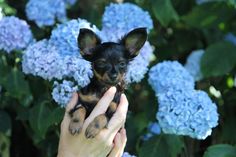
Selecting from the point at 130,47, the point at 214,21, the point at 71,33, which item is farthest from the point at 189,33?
the point at 130,47

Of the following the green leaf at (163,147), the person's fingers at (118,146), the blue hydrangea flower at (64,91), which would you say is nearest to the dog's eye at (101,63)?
the person's fingers at (118,146)

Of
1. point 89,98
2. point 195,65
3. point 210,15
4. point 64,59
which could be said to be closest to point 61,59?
point 64,59

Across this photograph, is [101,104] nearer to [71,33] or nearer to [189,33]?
[71,33]

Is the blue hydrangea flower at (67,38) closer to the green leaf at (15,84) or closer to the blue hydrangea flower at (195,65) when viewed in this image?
the green leaf at (15,84)

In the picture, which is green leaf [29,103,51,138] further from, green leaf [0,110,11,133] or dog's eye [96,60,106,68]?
dog's eye [96,60,106,68]

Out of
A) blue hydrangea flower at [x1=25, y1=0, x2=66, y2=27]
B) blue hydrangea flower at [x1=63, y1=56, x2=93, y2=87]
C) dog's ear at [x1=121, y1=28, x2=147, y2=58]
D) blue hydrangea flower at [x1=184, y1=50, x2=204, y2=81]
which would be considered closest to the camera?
dog's ear at [x1=121, y1=28, x2=147, y2=58]

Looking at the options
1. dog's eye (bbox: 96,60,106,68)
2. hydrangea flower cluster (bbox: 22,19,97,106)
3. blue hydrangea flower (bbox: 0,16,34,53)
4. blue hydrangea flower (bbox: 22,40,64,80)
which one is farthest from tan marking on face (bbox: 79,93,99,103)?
blue hydrangea flower (bbox: 0,16,34,53)

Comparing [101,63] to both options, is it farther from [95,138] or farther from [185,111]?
[185,111]
